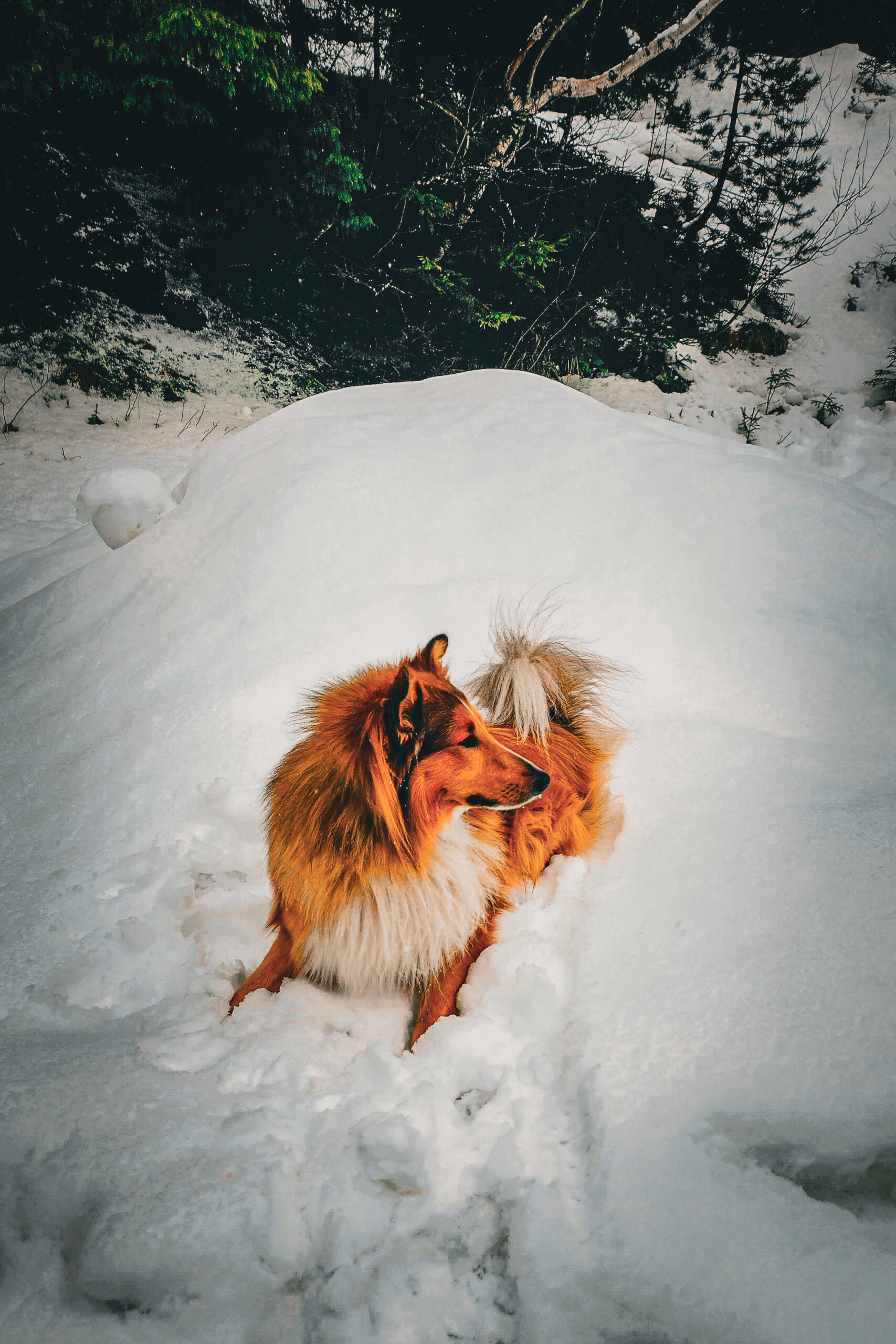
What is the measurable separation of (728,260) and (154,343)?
631 centimetres

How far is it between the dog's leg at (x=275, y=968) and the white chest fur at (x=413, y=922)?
0.04 metres

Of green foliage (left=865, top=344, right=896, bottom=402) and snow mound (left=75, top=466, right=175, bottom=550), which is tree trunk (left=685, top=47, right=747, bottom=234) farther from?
snow mound (left=75, top=466, right=175, bottom=550)

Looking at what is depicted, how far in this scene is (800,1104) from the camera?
0.84 m

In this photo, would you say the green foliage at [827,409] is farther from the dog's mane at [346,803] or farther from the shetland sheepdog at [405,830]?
the dog's mane at [346,803]

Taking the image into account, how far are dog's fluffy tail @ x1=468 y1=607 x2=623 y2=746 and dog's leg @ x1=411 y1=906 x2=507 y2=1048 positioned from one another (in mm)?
446

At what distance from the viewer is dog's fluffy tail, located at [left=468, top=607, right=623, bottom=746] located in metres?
1.36

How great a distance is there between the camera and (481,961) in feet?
3.94

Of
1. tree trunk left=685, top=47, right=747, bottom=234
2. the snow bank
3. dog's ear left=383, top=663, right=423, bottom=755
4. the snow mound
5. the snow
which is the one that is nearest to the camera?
the snow bank

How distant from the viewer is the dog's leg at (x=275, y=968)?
118 cm

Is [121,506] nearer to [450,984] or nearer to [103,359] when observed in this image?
[450,984]

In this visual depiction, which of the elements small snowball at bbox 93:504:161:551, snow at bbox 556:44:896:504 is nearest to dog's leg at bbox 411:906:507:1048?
small snowball at bbox 93:504:161:551

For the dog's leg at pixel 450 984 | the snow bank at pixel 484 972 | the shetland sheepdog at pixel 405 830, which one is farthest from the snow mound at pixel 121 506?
the dog's leg at pixel 450 984

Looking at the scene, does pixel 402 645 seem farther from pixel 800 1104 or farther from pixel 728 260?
pixel 728 260

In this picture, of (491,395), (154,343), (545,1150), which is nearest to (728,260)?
(491,395)
